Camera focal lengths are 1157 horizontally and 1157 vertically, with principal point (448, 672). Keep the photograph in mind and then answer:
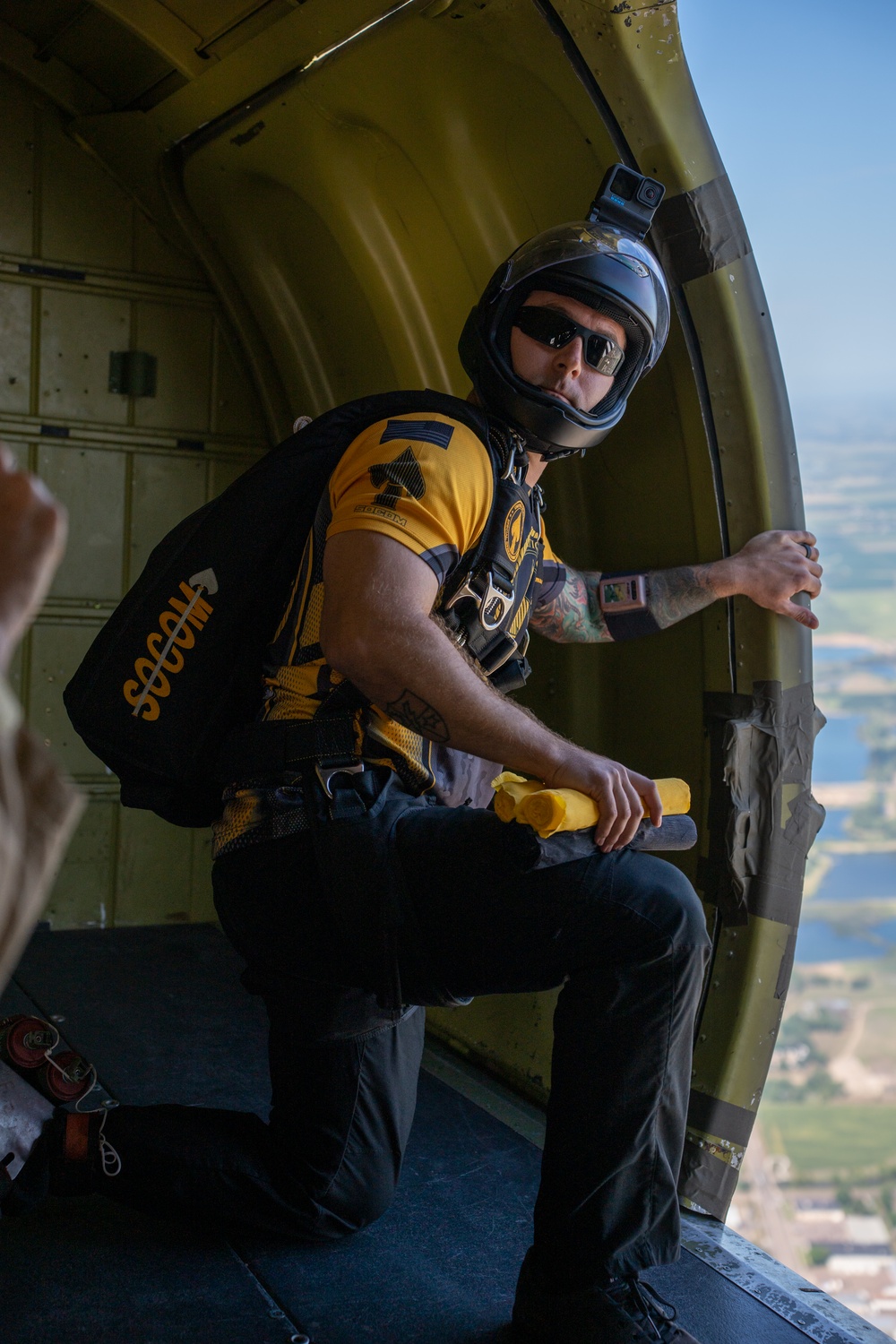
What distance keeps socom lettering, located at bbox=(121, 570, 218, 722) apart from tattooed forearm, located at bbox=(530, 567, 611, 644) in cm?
81

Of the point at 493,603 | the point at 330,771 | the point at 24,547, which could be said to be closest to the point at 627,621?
the point at 493,603

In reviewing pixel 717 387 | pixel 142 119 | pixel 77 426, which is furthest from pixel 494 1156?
pixel 142 119

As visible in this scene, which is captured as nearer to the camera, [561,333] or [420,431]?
[420,431]

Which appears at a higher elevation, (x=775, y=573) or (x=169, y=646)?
(x=775, y=573)

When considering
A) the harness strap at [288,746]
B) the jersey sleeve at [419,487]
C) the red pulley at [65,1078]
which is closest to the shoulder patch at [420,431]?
the jersey sleeve at [419,487]

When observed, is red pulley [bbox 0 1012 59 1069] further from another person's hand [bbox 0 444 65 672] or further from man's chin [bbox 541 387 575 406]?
another person's hand [bbox 0 444 65 672]

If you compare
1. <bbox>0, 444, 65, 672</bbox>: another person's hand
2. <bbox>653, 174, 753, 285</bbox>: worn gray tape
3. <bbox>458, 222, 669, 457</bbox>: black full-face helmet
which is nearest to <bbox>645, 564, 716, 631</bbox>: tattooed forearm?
<bbox>458, 222, 669, 457</bbox>: black full-face helmet

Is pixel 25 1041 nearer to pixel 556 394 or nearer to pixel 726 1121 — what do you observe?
pixel 726 1121

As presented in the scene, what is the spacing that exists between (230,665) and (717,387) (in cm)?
119

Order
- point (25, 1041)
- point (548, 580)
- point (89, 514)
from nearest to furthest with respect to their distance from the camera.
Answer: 1. point (25, 1041)
2. point (548, 580)
3. point (89, 514)

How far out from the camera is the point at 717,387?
246 cm

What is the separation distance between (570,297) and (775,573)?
71 cm

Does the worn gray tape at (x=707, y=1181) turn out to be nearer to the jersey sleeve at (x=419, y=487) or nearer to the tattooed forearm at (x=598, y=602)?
the tattooed forearm at (x=598, y=602)

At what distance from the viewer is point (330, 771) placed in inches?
76.0
